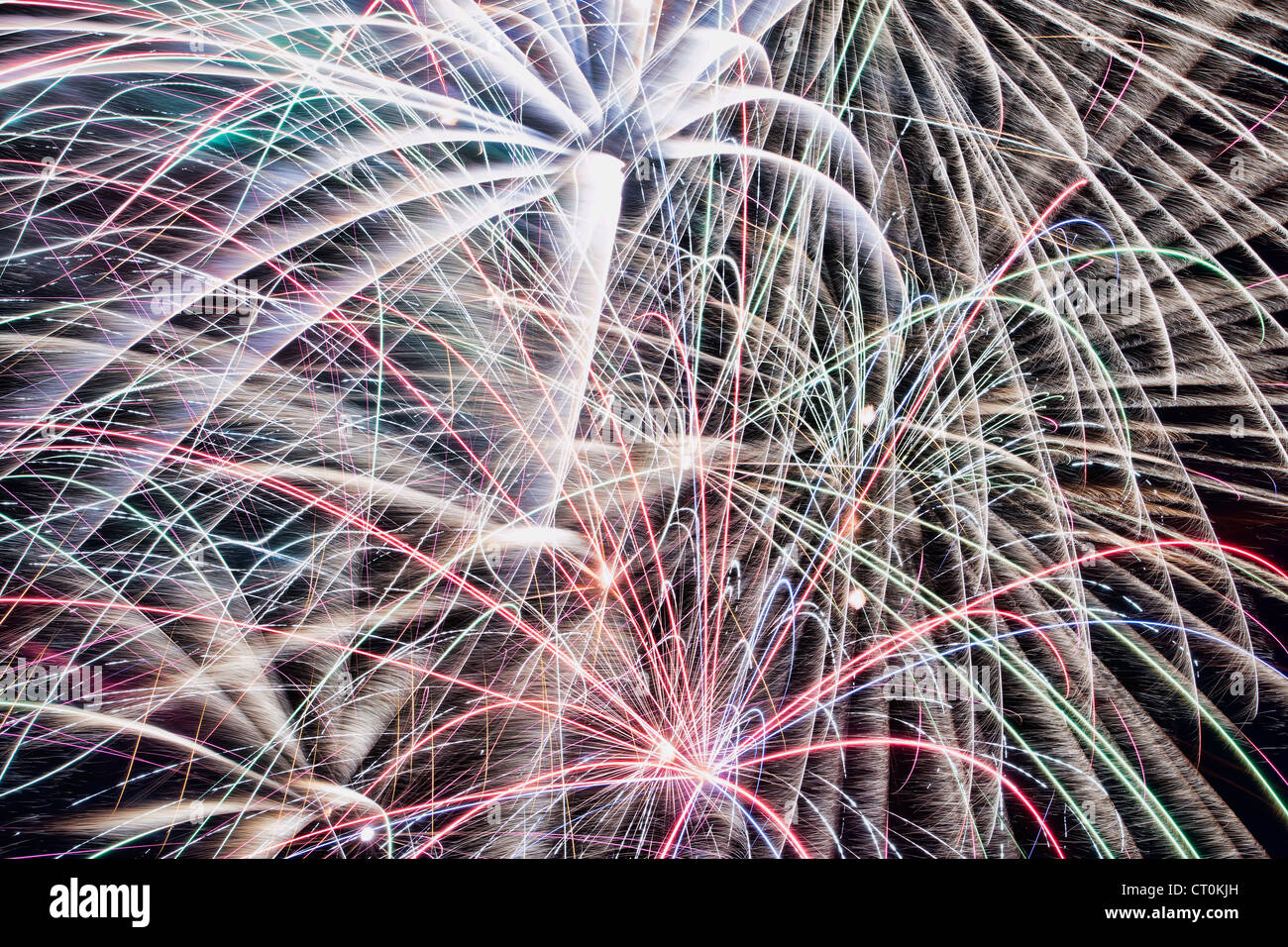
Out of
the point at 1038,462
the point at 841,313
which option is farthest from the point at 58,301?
the point at 1038,462

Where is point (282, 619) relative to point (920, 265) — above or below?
below

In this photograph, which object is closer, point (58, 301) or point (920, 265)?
point (58, 301)

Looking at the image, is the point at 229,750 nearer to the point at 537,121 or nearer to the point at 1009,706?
the point at 537,121

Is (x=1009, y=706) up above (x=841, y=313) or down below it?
below

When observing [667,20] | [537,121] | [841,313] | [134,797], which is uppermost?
[667,20]

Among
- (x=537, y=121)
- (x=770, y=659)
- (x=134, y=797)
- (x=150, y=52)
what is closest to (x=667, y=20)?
(x=537, y=121)

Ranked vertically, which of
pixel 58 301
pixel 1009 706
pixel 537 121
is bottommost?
pixel 1009 706
